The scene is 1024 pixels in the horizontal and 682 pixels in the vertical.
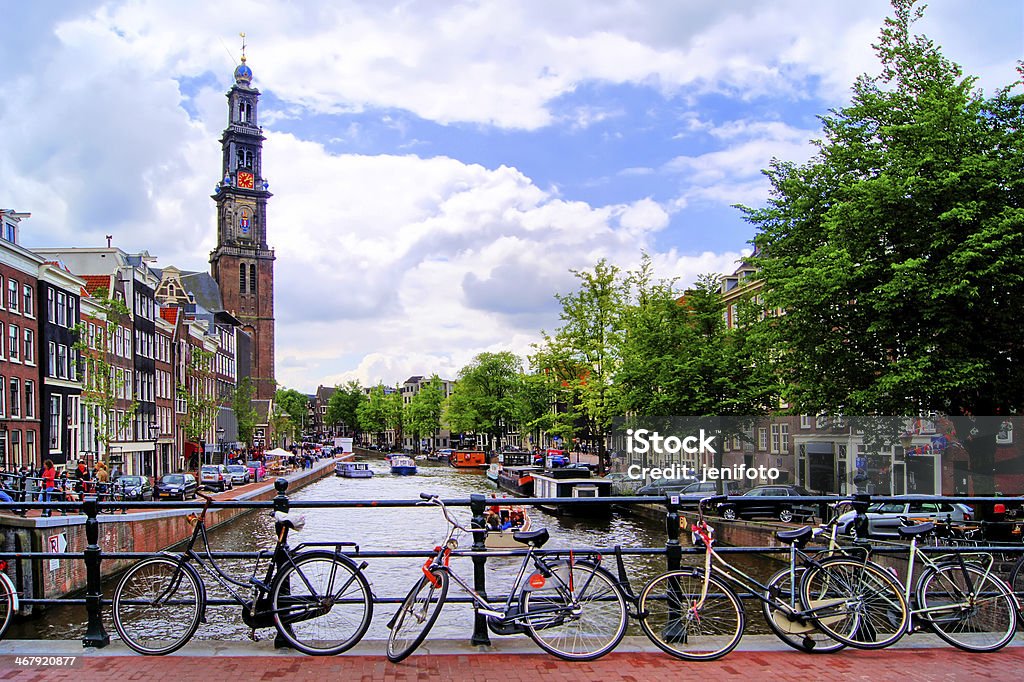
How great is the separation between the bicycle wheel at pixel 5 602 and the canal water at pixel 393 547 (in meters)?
1.15

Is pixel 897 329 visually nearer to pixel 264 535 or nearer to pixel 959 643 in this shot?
pixel 959 643

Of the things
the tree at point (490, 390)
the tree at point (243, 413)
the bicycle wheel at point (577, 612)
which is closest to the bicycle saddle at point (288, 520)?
the bicycle wheel at point (577, 612)

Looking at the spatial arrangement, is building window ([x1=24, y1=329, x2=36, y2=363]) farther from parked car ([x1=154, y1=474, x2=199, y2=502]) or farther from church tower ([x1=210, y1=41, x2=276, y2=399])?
church tower ([x1=210, y1=41, x2=276, y2=399])

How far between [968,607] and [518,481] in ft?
174

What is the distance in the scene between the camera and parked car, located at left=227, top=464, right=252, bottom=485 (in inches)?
2121

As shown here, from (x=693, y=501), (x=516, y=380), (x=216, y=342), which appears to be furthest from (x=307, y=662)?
(x=516, y=380)

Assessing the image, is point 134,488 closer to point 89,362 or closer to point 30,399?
point 89,362

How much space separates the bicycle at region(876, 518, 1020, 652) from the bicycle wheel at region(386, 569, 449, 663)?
3.70 meters

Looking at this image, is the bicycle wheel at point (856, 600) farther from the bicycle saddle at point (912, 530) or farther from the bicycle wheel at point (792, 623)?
the bicycle saddle at point (912, 530)

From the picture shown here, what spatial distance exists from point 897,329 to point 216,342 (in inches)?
2968

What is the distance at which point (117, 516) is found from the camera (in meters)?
25.9

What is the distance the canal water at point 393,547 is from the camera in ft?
44.4

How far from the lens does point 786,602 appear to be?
7.37 metres

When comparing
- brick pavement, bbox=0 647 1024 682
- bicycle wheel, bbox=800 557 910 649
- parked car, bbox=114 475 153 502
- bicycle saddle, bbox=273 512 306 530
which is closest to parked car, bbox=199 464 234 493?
parked car, bbox=114 475 153 502
